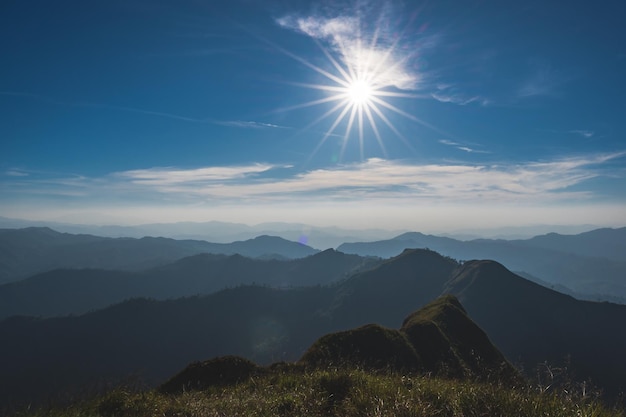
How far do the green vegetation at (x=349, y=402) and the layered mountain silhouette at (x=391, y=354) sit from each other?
428cm

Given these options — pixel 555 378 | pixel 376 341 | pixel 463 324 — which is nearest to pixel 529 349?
pixel 463 324

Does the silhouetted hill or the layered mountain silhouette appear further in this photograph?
the silhouetted hill

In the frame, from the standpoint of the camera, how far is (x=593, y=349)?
17775 centimetres

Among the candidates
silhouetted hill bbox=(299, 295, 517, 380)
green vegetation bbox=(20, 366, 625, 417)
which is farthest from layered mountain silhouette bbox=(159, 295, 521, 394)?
green vegetation bbox=(20, 366, 625, 417)

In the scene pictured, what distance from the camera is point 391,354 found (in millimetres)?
32812

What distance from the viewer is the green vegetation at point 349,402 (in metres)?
4.92

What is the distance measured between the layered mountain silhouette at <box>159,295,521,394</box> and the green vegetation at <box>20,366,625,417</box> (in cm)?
428

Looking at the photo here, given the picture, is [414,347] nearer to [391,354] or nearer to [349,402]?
[391,354]

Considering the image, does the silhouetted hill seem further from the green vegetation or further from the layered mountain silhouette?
the green vegetation

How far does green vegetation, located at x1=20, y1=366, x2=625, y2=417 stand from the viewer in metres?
4.92

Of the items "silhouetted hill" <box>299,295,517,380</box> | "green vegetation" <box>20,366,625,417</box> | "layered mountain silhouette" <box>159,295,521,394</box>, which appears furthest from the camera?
"silhouetted hill" <box>299,295,517,380</box>

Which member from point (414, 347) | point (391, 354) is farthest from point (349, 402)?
point (414, 347)

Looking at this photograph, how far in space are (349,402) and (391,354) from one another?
1185 inches

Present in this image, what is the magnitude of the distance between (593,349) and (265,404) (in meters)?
241
